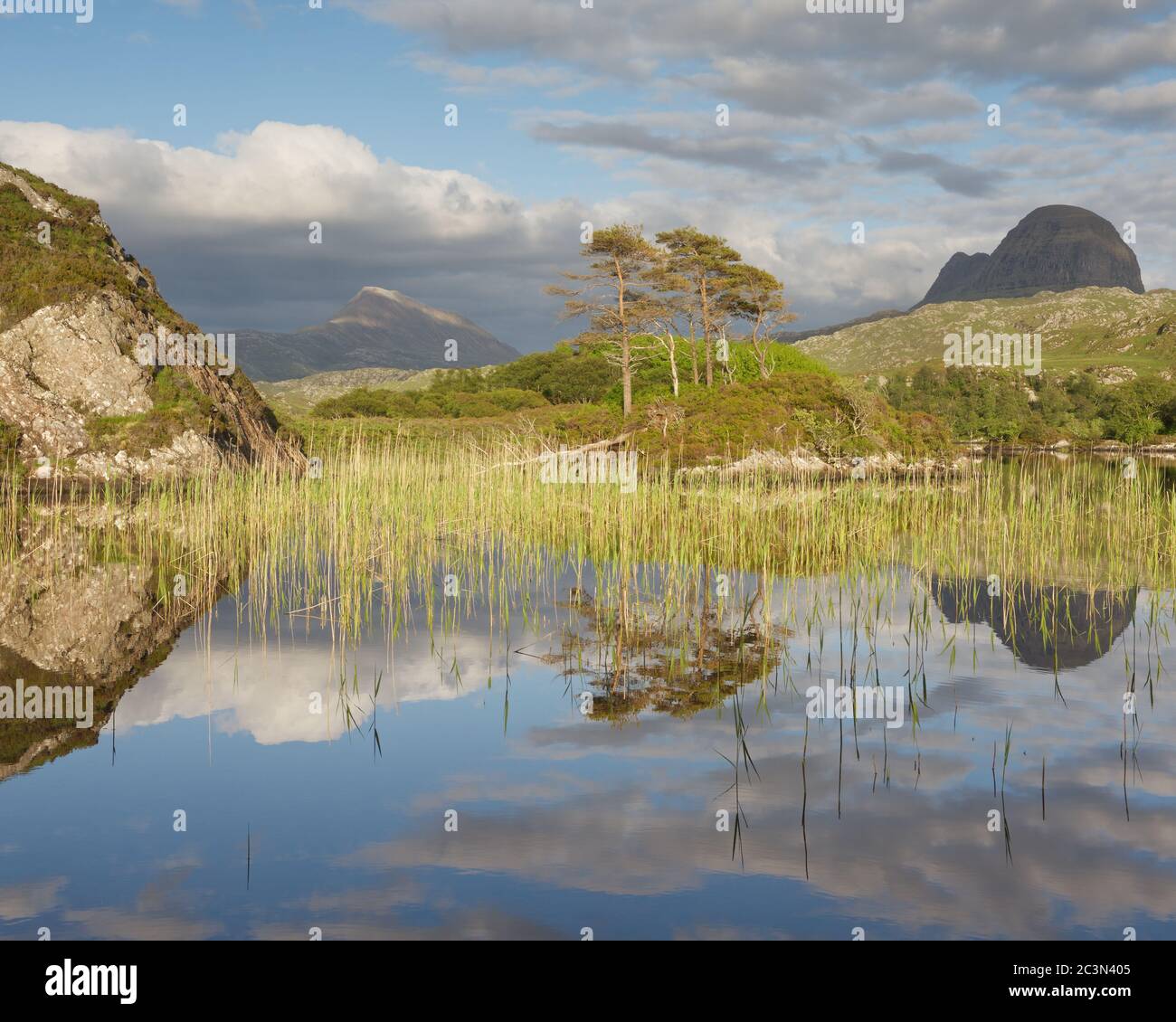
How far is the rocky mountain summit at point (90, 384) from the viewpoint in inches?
728

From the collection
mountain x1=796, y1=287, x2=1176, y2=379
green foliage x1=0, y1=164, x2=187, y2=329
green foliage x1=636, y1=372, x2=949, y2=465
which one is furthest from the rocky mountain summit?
mountain x1=796, y1=287, x2=1176, y2=379

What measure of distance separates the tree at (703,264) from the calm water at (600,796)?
31.7 m

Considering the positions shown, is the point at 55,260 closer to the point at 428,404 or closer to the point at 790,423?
the point at 790,423

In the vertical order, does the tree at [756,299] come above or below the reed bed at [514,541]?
above

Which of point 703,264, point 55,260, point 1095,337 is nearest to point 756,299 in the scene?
point 703,264

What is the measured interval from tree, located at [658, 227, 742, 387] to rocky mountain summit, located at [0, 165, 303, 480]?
69.5ft

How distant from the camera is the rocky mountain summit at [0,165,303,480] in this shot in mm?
18484

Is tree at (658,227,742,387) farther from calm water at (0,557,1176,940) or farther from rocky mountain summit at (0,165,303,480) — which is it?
calm water at (0,557,1176,940)

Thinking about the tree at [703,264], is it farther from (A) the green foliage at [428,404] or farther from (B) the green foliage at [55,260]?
A: (B) the green foliage at [55,260]

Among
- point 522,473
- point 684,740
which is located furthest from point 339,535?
point 684,740

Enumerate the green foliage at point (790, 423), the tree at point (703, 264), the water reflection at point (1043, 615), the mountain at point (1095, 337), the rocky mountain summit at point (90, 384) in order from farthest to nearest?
the mountain at point (1095, 337)
the tree at point (703, 264)
the green foliage at point (790, 423)
the rocky mountain summit at point (90, 384)
the water reflection at point (1043, 615)

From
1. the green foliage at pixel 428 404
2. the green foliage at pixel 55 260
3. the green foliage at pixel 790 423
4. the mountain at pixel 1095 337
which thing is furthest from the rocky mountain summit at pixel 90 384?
the mountain at pixel 1095 337

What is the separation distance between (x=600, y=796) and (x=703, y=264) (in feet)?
116
